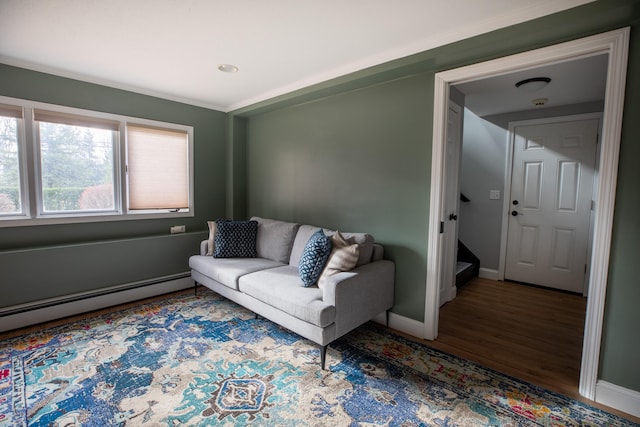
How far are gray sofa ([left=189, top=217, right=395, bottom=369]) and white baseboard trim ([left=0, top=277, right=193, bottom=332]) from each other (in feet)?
1.49

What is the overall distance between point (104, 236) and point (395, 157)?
10.4 ft

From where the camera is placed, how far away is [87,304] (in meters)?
3.15

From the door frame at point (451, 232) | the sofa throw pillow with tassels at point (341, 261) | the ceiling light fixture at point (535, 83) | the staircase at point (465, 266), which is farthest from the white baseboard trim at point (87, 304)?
the ceiling light fixture at point (535, 83)

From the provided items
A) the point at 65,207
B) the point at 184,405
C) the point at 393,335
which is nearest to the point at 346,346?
the point at 393,335

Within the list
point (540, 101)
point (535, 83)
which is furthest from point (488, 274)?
point (535, 83)

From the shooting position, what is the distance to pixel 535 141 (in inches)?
161

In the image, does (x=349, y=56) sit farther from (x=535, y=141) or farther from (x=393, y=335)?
(x=535, y=141)

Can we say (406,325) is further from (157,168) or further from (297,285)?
(157,168)

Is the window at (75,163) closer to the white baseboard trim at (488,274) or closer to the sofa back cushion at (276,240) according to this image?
the sofa back cushion at (276,240)

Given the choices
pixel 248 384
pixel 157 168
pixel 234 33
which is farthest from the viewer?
pixel 157 168

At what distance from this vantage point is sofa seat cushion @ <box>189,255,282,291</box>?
2.96 metres

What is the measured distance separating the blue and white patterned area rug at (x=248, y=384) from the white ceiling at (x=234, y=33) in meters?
2.34

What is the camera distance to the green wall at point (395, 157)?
1.77 metres

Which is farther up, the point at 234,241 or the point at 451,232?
the point at 451,232
